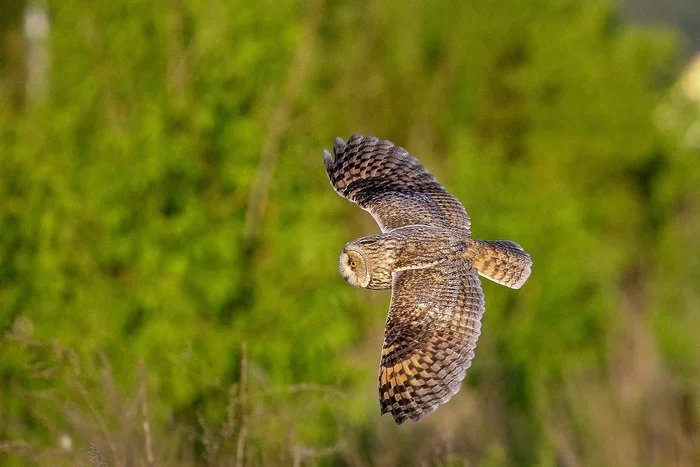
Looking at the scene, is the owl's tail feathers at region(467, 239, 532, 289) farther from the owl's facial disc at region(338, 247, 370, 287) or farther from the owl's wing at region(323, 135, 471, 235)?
the owl's facial disc at region(338, 247, 370, 287)

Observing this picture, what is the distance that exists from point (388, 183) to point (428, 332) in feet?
3.08

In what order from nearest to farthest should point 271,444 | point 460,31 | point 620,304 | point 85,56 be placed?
point 271,444
point 85,56
point 620,304
point 460,31

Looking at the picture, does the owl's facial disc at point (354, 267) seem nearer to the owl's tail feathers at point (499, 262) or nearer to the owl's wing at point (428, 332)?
the owl's wing at point (428, 332)

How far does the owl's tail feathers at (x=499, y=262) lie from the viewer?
4.08 m

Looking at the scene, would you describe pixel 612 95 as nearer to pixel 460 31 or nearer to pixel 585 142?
pixel 585 142

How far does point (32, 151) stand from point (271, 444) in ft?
9.34

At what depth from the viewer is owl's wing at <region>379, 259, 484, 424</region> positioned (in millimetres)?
3799

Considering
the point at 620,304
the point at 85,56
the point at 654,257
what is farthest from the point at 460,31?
the point at 85,56

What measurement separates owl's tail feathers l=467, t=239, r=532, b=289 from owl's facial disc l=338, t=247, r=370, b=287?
1.47ft

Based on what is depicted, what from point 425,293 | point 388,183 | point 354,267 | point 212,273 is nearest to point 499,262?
point 425,293

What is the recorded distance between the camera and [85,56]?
8977mm

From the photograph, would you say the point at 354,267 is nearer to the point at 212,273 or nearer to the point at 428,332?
the point at 428,332

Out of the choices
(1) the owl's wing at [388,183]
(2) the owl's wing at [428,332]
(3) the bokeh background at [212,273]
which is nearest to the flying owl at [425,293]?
(2) the owl's wing at [428,332]

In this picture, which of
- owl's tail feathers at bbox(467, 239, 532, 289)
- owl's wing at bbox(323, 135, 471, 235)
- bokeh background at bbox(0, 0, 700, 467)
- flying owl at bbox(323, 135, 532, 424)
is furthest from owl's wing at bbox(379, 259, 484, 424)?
bokeh background at bbox(0, 0, 700, 467)
